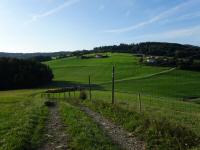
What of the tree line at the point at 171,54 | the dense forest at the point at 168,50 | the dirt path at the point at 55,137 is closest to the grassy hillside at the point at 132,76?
the tree line at the point at 171,54

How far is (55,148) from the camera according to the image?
11.8 m

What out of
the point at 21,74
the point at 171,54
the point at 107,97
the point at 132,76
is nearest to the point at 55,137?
the point at 107,97

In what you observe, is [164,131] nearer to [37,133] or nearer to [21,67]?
[37,133]

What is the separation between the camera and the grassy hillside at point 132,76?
87.8m

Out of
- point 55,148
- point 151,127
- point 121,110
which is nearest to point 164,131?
point 151,127

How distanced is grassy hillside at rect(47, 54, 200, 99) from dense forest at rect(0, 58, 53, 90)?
9412 mm

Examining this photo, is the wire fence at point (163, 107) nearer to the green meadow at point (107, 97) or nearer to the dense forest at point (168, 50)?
the green meadow at point (107, 97)

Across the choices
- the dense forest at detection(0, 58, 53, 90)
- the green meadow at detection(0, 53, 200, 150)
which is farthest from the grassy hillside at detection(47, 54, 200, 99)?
the dense forest at detection(0, 58, 53, 90)

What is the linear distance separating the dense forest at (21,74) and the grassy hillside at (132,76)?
941 centimetres

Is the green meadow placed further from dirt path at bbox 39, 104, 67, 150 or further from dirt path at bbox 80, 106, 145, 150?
dirt path at bbox 80, 106, 145, 150

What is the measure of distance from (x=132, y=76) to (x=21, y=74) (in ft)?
107

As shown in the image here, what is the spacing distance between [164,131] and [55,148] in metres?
4.00

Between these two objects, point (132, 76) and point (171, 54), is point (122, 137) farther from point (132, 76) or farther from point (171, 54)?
point (171, 54)

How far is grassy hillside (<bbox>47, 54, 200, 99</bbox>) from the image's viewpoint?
87812mm
